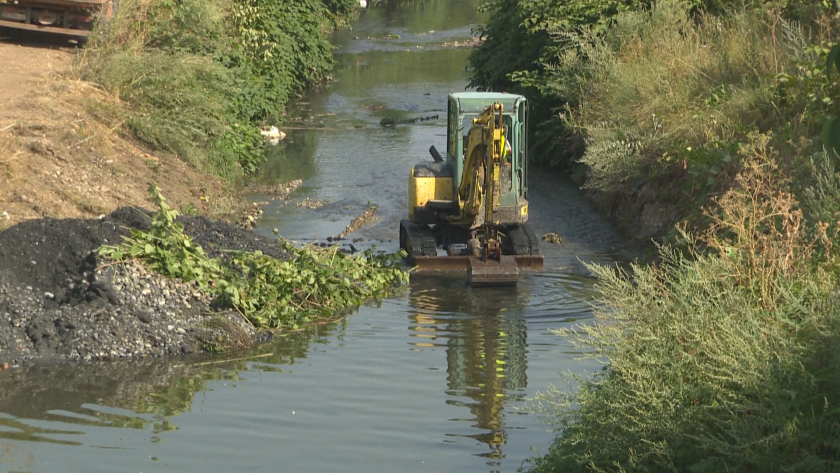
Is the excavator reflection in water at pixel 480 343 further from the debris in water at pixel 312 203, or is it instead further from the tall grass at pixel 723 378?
the debris in water at pixel 312 203

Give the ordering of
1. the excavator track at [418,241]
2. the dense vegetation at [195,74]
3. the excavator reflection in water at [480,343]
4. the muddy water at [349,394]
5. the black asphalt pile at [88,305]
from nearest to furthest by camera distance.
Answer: the muddy water at [349,394], the excavator reflection in water at [480,343], the black asphalt pile at [88,305], the excavator track at [418,241], the dense vegetation at [195,74]

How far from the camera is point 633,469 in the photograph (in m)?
7.06

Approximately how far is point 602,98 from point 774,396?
52.6ft

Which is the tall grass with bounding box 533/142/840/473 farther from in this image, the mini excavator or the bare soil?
the mini excavator

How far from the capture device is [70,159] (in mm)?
17797

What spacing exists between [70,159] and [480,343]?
8.80 metres

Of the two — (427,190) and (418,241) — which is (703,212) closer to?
(418,241)

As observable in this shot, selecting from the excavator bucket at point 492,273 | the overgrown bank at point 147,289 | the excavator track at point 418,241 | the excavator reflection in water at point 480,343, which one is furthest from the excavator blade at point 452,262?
the overgrown bank at point 147,289

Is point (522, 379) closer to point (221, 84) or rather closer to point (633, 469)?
point (633, 469)

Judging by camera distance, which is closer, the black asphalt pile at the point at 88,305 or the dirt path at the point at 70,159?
the black asphalt pile at the point at 88,305

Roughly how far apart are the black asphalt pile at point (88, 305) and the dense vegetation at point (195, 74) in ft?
23.9

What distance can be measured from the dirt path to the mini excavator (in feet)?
15.2

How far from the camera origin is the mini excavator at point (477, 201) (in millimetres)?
14492

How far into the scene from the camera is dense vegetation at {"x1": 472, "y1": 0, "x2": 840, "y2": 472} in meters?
6.50
